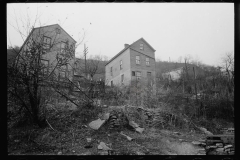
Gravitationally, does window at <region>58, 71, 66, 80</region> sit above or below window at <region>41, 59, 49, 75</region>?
below

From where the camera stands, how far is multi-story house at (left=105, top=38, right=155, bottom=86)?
18.8m

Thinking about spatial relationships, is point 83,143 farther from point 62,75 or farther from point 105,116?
point 62,75

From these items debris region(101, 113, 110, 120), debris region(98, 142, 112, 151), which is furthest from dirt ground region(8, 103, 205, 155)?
debris region(101, 113, 110, 120)

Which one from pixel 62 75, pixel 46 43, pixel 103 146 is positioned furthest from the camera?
pixel 62 75

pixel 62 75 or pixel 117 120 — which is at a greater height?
pixel 62 75

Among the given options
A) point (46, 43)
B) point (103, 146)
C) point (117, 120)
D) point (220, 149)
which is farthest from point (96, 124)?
point (220, 149)

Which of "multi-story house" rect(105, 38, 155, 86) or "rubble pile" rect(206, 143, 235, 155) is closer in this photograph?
"rubble pile" rect(206, 143, 235, 155)

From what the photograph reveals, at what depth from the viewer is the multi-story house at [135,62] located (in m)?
18.8

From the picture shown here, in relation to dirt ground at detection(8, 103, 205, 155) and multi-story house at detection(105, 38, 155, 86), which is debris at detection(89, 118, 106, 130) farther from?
multi-story house at detection(105, 38, 155, 86)

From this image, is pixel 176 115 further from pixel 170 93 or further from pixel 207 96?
pixel 207 96

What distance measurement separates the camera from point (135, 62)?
62.7ft

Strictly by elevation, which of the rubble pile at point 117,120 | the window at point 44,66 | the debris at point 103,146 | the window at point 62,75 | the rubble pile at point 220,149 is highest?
the window at point 44,66

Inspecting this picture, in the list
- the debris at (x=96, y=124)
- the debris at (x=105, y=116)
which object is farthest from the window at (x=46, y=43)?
the debris at (x=105, y=116)

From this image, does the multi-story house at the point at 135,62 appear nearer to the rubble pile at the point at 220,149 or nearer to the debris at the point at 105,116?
the debris at the point at 105,116
